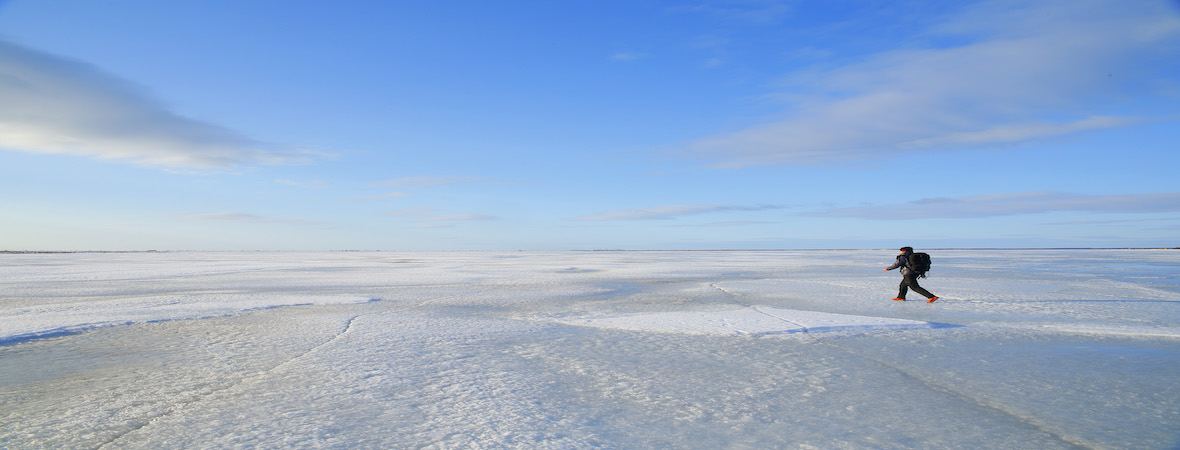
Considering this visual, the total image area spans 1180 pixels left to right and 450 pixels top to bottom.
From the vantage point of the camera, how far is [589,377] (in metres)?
4.07

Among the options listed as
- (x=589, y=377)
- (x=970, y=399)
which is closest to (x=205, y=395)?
(x=589, y=377)

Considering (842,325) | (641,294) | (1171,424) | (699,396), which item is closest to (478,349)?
(699,396)

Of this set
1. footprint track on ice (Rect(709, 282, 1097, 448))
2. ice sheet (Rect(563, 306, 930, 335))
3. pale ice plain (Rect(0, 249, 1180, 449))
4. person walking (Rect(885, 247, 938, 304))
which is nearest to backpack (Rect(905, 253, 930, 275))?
person walking (Rect(885, 247, 938, 304))

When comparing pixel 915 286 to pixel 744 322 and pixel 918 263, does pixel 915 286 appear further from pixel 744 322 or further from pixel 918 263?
pixel 744 322

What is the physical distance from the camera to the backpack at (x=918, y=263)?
8883 mm

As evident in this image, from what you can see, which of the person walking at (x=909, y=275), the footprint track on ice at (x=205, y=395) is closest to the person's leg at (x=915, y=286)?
the person walking at (x=909, y=275)

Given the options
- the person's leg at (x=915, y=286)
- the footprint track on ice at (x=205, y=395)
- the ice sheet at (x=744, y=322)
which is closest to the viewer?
the footprint track on ice at (x=205, y=395)

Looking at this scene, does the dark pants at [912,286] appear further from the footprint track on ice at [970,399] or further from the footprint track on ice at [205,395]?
the footprint track on ice at [205,395]

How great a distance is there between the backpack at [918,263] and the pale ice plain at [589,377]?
3.20 feet

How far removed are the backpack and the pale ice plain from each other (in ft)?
3.20

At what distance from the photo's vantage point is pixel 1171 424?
9.95 feet

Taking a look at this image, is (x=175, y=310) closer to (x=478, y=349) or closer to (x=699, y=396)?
(x=478, y=349)

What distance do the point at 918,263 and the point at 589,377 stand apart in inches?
268

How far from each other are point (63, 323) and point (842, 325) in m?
7.93
